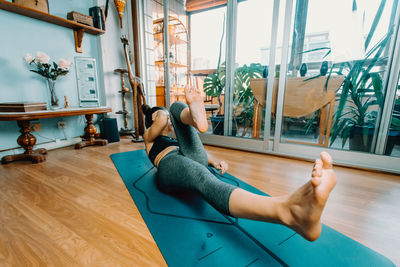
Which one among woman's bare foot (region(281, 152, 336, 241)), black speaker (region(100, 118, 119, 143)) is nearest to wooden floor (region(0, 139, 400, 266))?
woman's bare foot (region(281, 152, 336, 241))

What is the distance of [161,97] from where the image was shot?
3850 mm

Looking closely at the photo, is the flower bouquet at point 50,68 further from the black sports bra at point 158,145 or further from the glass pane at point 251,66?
the glass pane at point 251,66

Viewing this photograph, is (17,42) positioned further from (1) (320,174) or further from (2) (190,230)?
(1) (320,174)

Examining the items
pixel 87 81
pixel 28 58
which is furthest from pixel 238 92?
pixel 28 58

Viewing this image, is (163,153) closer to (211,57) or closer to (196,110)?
(196,110)

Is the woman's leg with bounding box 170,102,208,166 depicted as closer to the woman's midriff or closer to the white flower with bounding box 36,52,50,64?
the woman's midriff

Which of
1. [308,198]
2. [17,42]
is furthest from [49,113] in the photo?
[308,198]

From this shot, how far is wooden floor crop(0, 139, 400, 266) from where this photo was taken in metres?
0.82

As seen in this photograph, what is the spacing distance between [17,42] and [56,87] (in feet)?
1.78

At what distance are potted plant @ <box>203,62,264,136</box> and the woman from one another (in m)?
1.28

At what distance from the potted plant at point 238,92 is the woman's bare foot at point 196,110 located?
1558mm

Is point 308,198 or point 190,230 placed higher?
point 308,198

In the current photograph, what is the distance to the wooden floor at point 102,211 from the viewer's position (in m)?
0.82

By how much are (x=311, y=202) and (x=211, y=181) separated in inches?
15.4
